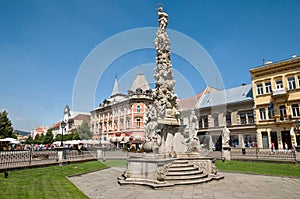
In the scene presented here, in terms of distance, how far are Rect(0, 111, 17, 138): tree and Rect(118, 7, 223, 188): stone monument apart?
52.1 meters

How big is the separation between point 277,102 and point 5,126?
5814 cm

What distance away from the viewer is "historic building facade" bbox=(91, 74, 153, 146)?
49.5m

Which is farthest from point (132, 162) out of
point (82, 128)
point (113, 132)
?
point (82, 128)

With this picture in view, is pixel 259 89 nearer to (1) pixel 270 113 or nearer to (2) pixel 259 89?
(2) pixel 259 89

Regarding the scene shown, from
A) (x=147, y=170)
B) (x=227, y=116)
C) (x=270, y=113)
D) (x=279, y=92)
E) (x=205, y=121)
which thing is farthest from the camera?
(x=205, y=121)

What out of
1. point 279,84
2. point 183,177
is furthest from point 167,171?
point 279,84

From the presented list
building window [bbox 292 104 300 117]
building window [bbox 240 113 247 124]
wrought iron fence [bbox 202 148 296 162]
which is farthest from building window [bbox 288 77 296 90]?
wrought iron fence [bbox 202 148 296 162]

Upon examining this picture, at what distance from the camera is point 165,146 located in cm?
1229

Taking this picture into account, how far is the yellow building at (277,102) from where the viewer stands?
29766 mm

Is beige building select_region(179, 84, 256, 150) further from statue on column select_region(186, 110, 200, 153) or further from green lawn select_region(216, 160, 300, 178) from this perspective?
statue on column select_region(186, 110, 200, 153)

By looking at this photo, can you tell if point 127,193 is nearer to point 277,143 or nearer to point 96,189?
point 96,189

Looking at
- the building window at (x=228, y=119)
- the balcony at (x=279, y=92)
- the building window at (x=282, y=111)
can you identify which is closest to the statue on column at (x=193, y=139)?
the balcony at (x=279, y=92)

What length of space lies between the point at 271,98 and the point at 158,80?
2573 centimetres

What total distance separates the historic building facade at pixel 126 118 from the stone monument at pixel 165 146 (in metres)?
31.7
